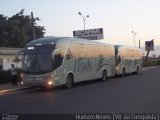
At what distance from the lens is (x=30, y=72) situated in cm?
2792

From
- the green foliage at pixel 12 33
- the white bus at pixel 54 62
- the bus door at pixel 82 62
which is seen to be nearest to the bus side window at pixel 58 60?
the white bus at pixel 54 62

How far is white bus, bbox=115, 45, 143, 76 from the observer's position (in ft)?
142

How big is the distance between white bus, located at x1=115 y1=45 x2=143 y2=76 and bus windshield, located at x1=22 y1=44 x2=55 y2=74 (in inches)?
610

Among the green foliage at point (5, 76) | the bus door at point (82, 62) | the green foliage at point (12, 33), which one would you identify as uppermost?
the green foliage at point (12, 33)

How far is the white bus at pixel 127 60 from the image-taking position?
142 feet

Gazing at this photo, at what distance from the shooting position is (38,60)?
2788 centimetres

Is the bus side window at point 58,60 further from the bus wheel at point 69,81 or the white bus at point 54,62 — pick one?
the bus wheel at point 69,81

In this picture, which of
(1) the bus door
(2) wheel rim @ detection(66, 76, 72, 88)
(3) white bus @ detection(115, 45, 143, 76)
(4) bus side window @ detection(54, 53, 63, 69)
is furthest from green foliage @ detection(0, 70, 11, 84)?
(3) white bus @ detection(115, 45, 143, 76)

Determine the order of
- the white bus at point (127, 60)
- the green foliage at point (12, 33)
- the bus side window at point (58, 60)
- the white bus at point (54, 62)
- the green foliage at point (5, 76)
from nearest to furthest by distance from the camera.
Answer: the white bus at point (54, 62)
the bus side window at point (58, 60)
the green foliage at point (5, 76)
the white bus at point (127, 60)
the green foliage at point (12, 33)

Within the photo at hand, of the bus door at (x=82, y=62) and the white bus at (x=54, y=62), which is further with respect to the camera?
the bus door at (x=82, y=62)

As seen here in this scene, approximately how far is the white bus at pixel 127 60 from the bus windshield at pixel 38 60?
15.5 m

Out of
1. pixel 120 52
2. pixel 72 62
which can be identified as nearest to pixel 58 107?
pixel 72 62

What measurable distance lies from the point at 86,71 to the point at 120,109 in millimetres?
16831

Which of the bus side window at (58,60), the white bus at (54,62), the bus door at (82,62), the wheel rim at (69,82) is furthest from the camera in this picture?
the bus door at (82,62)
